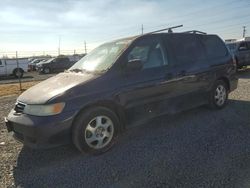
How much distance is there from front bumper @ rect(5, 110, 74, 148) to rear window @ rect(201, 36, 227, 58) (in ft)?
11.8

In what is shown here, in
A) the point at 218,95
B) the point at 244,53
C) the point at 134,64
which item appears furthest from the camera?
the point at 244,53

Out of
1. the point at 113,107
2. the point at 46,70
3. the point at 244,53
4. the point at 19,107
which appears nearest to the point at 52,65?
the point at 46,70

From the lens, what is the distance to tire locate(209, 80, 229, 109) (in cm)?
593

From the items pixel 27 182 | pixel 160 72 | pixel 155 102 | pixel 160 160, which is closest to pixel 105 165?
pixel 160 160

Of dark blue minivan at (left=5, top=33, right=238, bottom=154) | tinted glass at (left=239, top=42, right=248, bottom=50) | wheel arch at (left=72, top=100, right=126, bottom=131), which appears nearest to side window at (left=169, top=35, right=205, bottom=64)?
dark blue minivan at (left=5, top=33, right=238, bottom=154)

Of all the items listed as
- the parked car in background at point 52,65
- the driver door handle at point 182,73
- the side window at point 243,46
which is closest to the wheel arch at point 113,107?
the driver door handle at point 182,73

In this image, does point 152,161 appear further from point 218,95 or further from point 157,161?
point 218,95

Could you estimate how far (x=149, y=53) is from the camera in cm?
480

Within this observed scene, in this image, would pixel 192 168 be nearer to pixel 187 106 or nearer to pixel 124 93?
pixel 124 93

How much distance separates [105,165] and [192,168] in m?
1.17

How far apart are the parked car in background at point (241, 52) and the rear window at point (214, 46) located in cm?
874

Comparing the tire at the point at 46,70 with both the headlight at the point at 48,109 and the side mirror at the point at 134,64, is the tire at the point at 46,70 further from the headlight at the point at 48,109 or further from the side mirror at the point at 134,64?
the headlight at the point at 48,109

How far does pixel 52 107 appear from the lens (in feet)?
11.9

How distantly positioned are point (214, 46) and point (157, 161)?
11.7 ft
